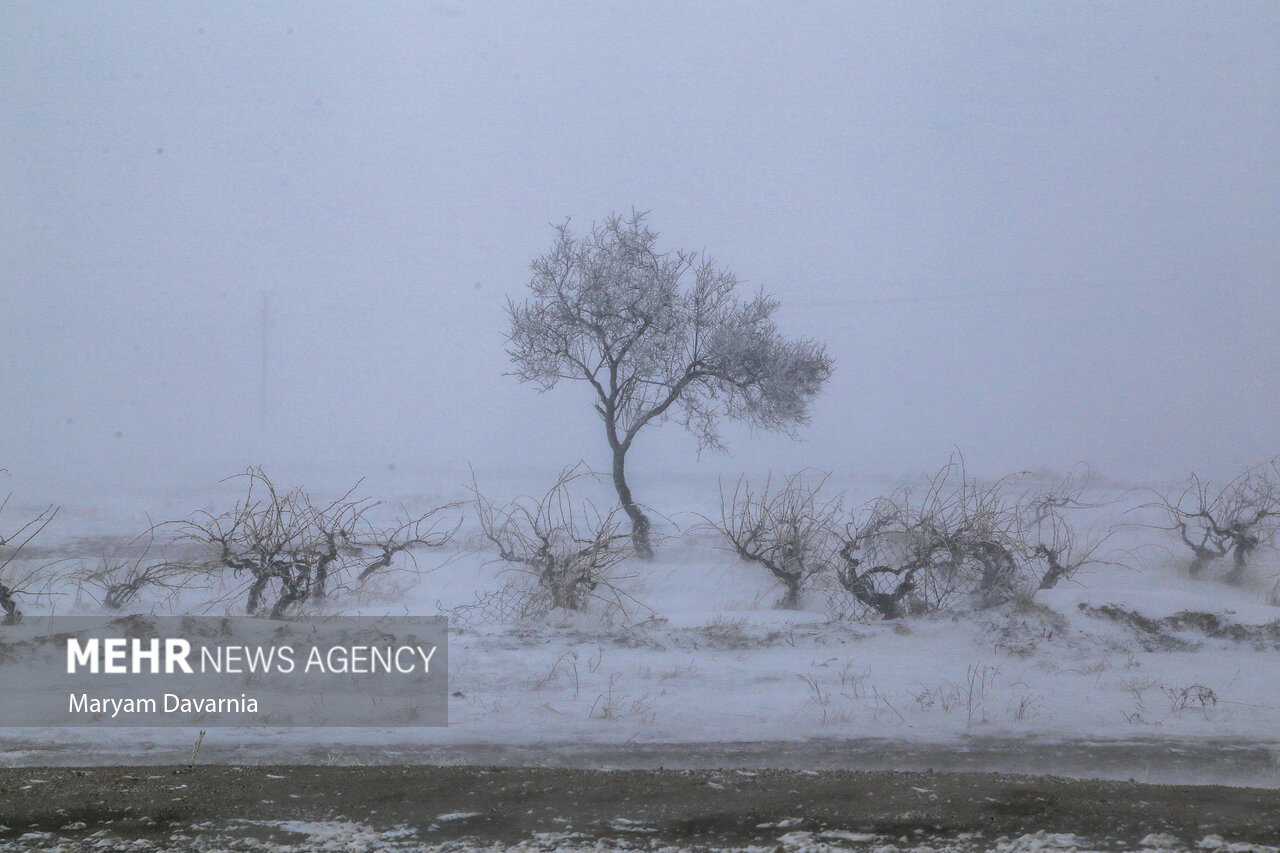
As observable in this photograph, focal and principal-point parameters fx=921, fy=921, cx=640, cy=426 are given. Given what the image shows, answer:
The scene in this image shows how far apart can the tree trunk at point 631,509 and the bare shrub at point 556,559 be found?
5.91 feet

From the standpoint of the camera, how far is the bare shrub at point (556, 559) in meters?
9.56

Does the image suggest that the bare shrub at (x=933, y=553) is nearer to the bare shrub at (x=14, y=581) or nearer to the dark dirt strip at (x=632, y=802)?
the dark dirt strip at (x=632, y=802)

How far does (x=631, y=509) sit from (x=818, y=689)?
7.15m

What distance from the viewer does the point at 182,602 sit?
966 cm

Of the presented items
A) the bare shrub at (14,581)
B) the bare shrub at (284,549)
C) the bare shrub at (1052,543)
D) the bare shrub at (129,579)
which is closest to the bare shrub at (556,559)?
the bare shrub at (284,549)

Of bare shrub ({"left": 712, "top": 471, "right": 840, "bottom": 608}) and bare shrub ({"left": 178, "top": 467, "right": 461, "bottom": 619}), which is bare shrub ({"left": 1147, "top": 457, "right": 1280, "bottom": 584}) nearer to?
bare shrub ({"left": 712, "top": 471, "right": 840, "bottom": 608})

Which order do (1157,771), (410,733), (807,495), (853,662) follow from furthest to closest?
(807,495), (853,662), (410,733), (1157,771)

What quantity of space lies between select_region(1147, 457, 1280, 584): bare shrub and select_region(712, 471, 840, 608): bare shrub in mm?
5240

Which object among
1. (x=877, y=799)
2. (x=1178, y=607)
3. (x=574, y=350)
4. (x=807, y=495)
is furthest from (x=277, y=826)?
(x=574, y=350)

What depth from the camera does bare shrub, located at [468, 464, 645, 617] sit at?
9562 mm

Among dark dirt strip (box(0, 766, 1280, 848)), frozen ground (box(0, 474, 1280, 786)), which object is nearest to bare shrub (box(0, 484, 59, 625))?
frozen ground (box(0, 474, 1280, 786))

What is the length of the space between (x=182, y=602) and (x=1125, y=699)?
8.93 meters

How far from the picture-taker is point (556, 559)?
9.90m

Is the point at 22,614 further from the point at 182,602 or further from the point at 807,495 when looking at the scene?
the point at 807,495
